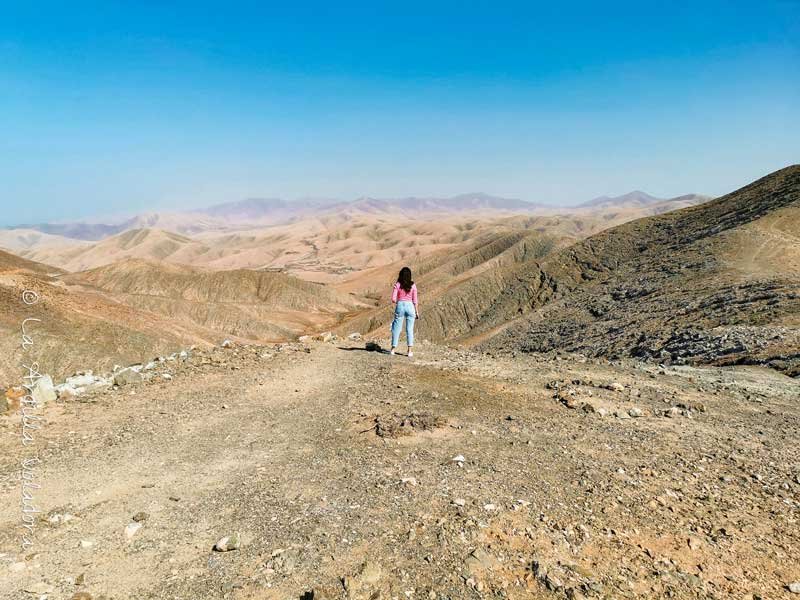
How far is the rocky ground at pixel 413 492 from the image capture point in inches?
172

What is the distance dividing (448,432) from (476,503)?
2260mm

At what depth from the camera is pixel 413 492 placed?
575 centimetres

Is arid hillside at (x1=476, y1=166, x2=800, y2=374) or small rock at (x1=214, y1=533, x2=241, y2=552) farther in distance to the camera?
arid hillside at (x1=476, y1=166, x2=800, y2=374)

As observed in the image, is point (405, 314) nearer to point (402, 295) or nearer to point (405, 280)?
point (402, 295)

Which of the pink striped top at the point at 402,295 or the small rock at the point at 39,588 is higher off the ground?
the pink striped top at the point at 402,295

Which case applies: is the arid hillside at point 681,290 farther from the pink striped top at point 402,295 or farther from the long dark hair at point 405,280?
the long dark hair at point 405,280

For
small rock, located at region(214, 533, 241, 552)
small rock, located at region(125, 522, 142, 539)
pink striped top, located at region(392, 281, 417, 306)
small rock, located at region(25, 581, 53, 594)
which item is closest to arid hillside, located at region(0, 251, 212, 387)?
pink striped top, located at region(392, 281, 417, 306)

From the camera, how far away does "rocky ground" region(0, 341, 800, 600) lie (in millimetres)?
4371

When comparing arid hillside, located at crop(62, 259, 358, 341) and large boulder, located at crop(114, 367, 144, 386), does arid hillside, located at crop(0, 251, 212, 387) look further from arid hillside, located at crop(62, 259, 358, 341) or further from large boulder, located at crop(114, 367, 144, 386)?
arid hillside, located at crop(62, 259, 358, 341)

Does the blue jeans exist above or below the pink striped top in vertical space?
below

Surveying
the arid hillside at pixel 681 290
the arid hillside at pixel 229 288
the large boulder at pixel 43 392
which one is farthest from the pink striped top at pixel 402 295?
the arid hillside at pixel 229 288

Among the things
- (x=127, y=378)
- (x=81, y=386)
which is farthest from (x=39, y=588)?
(x=81, y=386)

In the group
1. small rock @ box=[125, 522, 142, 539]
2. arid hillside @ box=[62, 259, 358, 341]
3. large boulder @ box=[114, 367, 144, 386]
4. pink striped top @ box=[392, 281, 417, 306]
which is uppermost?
pink striped top @ box=[392, 281, 417, 306]

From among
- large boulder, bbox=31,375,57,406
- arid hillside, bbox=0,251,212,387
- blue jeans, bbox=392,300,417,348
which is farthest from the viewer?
arid hillside, bbox=0,251,212,387
